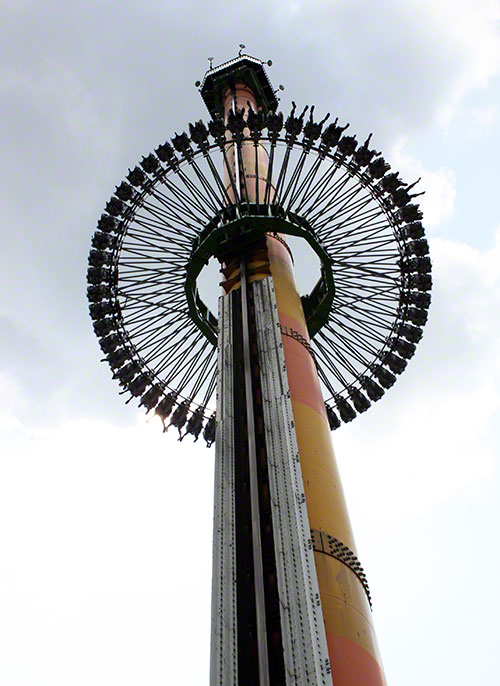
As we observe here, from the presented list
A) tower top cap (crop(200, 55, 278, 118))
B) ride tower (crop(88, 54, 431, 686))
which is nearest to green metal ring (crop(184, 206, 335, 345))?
ride tower (crop(88, 54, 431, 686))

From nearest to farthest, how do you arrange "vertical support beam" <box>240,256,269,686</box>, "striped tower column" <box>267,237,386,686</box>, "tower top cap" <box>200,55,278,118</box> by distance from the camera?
"vertical support beam" <box>240,256,269,686</box>
"striped tower column" <box>267,237,386,686</box>
"tower top cap" <box>200,55,278,118</box>

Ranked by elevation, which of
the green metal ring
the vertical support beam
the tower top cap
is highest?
the tower top cap

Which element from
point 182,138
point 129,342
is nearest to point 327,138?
point 182,138

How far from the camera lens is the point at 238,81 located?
2226 inches

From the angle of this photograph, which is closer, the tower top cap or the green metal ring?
the green metal ring

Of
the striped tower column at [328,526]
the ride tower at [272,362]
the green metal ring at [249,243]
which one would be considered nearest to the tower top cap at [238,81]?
the ride tower at [272,362]

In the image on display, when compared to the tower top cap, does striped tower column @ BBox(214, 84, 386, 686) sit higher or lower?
lower

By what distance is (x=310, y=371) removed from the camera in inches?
1086

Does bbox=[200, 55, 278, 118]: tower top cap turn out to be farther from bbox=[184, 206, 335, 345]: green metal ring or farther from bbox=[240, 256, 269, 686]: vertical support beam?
bbox=[240, 256, 269, 686]: vertical support beam

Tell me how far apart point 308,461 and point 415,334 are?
19083mm

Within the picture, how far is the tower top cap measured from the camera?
185 feet

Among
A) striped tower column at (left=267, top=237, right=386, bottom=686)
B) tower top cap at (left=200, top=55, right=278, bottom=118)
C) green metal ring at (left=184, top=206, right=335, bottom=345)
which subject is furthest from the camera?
tower top cap at (left=200, top=55, right=278, bottom=118)

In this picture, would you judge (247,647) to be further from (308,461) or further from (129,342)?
(129,342)

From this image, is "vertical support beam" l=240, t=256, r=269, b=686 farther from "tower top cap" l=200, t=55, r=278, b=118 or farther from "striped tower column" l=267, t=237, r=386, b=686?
"tower top cap" l=200, t=55, r=278, b=118
